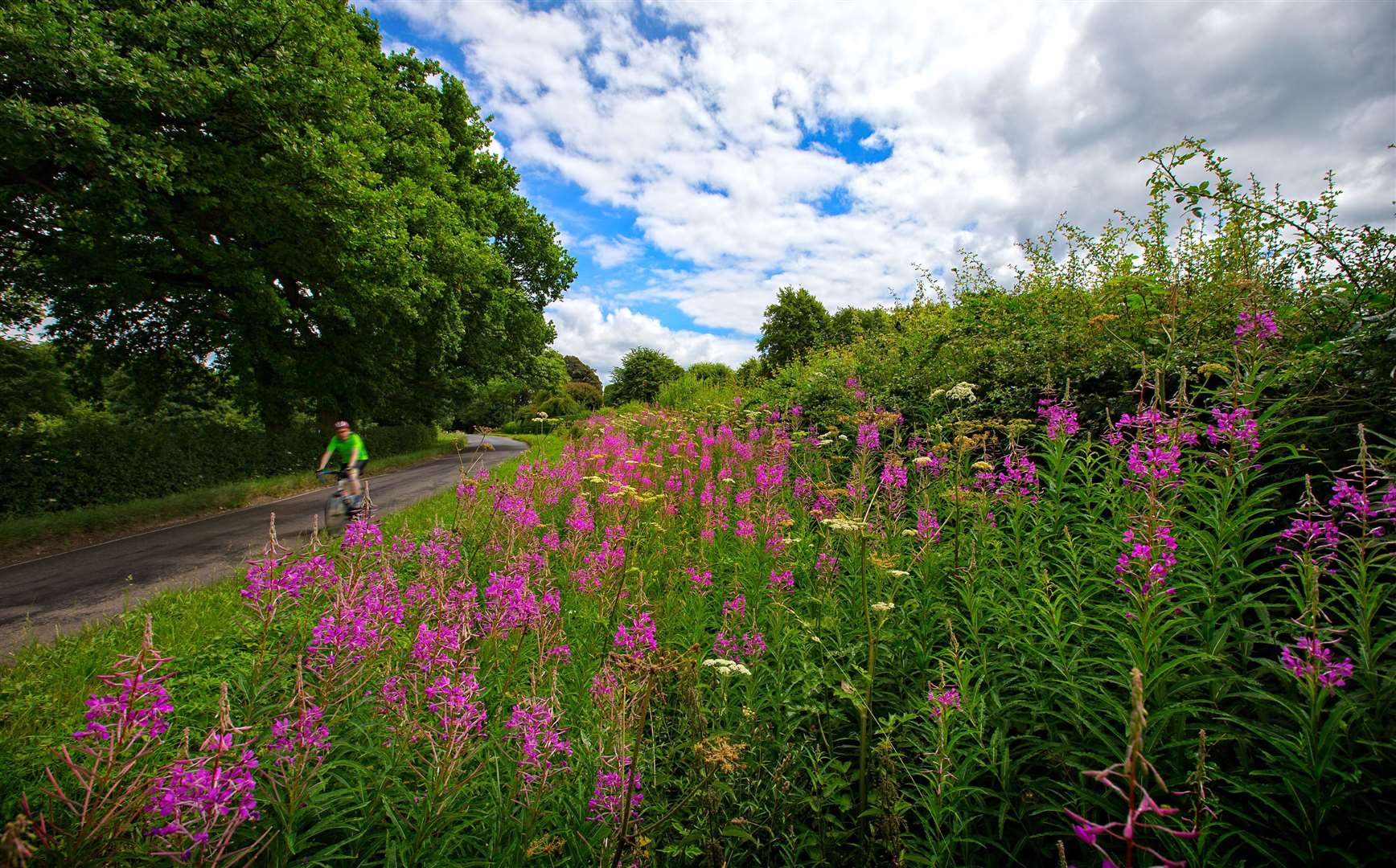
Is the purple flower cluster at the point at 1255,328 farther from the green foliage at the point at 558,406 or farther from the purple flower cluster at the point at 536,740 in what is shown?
the green foliage at the point at 558,406

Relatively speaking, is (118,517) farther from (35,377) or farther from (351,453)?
(35,377)

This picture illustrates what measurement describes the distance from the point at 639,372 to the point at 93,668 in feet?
140

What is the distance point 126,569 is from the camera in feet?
26.8

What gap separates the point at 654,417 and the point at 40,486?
42.5 ft

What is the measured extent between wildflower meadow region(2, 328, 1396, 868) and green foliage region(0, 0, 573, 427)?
35.2ft

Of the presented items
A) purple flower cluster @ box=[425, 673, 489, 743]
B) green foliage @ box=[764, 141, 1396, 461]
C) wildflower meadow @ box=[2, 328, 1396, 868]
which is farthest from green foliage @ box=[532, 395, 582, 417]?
purple flower cluster @ box=[425, 673, 489, 743]

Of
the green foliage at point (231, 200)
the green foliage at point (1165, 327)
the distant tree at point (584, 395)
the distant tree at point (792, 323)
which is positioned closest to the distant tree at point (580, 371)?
the distant tree at point (584, 395)

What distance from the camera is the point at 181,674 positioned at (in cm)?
432

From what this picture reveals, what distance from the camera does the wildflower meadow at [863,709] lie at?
→ 5.88 feet

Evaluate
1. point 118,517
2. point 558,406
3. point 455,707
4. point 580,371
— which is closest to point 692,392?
point 118,517

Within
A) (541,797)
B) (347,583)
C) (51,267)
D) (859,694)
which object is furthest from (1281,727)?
(51,267)

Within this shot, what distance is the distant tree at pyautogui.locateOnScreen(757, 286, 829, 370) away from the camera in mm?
45500

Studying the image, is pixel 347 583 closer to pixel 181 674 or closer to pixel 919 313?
pixel 181 674

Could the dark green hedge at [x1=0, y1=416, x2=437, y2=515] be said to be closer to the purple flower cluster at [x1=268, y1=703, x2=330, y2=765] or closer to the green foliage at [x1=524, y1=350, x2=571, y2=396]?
the green foliage at [x1=524, y1=350, x2=571, y2=396]
